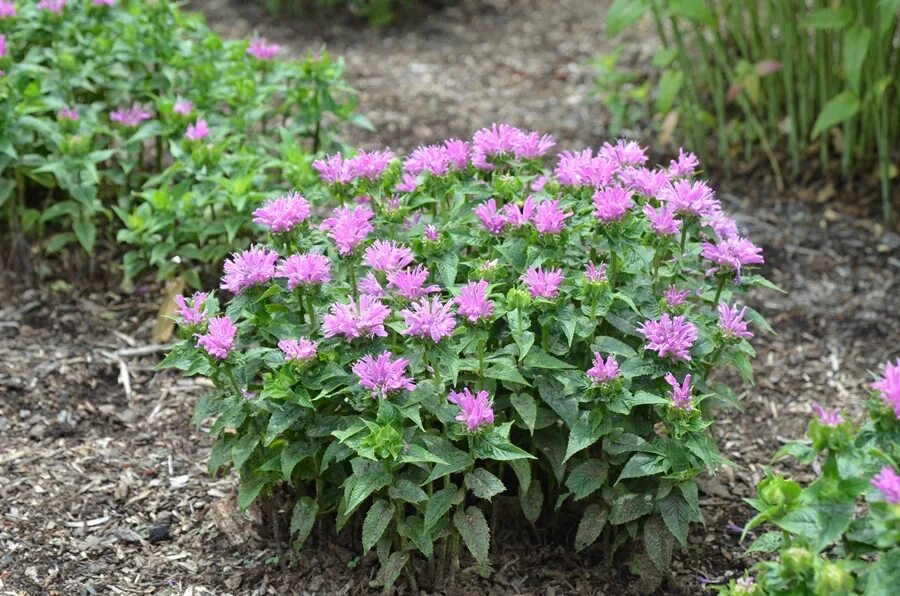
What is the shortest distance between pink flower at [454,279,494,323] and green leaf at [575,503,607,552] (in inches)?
24.6

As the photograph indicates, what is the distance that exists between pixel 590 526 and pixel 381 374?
2.26ft

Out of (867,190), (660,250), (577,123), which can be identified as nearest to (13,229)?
(660,250)

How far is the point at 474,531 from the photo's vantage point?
8.08ft

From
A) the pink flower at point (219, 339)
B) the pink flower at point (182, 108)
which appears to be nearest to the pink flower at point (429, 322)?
the pink flower at point (219, 339)

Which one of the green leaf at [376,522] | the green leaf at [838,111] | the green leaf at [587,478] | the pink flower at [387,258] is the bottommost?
the green leaf at [838,111]

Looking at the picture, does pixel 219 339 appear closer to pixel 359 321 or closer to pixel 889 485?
pixel 359 321

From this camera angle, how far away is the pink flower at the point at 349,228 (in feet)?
8.05

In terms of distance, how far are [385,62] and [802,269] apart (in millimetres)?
2739

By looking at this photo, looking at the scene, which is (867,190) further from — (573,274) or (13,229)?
(13,229)

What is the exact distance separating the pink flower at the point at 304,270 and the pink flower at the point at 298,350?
0.12 metres

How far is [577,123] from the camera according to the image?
18.0ft

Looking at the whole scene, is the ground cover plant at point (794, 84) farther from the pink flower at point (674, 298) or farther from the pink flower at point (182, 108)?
the pink flower at point (674, 298)

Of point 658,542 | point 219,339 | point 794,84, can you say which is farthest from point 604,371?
point 794,84

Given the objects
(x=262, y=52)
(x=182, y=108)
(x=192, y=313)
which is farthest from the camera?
(x=262, y=52)
